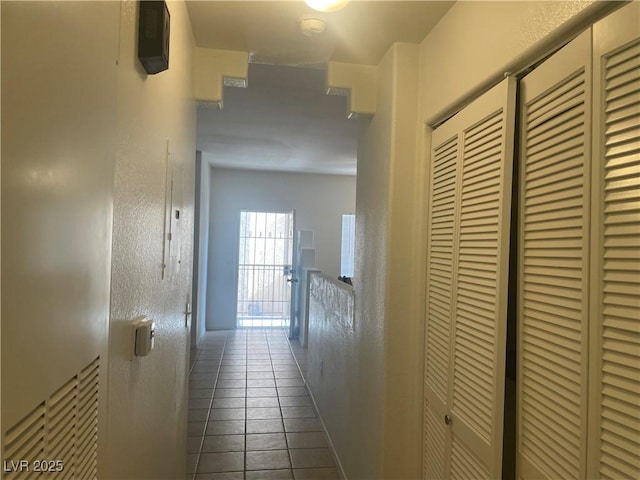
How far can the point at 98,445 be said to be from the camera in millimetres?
837

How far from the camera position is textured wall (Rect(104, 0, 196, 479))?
951 millimetres

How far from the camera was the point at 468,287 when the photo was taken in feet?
4.51

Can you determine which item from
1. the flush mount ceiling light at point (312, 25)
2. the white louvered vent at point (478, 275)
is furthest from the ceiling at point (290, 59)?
the white louvered vent at point (478, 275)

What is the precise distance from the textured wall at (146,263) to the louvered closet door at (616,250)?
1.03 m

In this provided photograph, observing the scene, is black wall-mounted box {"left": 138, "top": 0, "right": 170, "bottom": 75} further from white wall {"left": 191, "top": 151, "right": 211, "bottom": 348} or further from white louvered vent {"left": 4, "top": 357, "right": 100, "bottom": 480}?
white wall {"left": 191, "top": 151, "right": 211, "bottom": 348}

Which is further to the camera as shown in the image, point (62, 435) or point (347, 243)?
point (347, 243)

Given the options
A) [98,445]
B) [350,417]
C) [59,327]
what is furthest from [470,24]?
[350,417]

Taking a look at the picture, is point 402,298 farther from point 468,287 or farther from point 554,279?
point 554,279

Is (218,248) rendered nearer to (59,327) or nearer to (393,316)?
(393,316)

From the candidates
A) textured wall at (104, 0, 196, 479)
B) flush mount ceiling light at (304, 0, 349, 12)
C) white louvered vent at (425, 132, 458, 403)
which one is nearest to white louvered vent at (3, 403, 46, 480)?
textured wall at (104, 0, 196, 479)

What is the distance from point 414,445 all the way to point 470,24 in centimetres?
168

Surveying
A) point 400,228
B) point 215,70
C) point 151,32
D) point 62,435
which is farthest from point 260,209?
point 62,435

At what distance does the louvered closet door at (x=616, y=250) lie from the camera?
0.76 meters

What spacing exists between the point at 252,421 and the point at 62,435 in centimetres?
274
